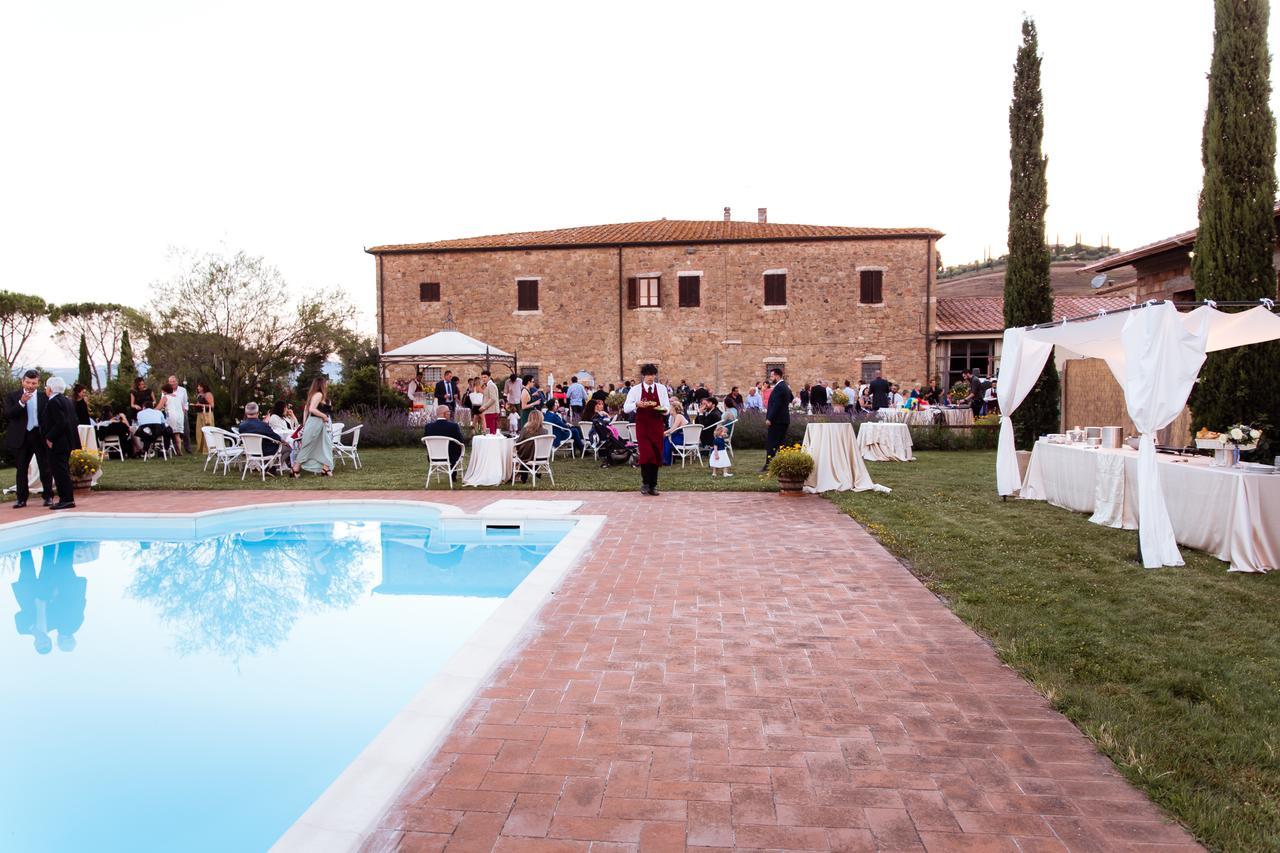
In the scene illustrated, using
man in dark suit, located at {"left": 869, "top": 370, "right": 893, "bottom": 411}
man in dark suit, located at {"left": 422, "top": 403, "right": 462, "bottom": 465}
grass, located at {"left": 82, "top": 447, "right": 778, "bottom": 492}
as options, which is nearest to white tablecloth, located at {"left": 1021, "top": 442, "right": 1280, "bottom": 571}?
grass, located at {"left": 82, "top": 447, "right": 778, "bottom": 492}

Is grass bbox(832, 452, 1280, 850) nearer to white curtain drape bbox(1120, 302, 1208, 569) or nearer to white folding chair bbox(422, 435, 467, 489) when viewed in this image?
white curtain drape bbox(1120, 302, 1208, 569)

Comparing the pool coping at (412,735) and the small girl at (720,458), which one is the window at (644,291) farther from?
the pool coping at (412,735)

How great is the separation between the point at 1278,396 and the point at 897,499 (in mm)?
3730

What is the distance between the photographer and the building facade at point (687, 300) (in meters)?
24.3

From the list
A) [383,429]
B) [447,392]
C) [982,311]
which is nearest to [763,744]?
[383,429]

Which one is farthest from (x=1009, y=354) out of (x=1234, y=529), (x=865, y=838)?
(x=865, y=838)

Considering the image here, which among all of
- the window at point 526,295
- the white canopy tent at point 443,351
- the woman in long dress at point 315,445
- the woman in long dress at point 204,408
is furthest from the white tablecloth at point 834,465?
the window at point 526,295

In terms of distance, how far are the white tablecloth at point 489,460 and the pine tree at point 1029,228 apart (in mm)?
8811

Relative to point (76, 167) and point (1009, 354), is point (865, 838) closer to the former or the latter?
point (1009, 354)

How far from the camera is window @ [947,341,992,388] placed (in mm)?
24359

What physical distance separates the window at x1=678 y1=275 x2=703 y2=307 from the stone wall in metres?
0.16

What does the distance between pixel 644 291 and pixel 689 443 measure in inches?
550

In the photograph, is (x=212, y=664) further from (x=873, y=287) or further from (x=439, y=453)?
(x=873, y=287)

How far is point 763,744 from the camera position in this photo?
2688 mm
